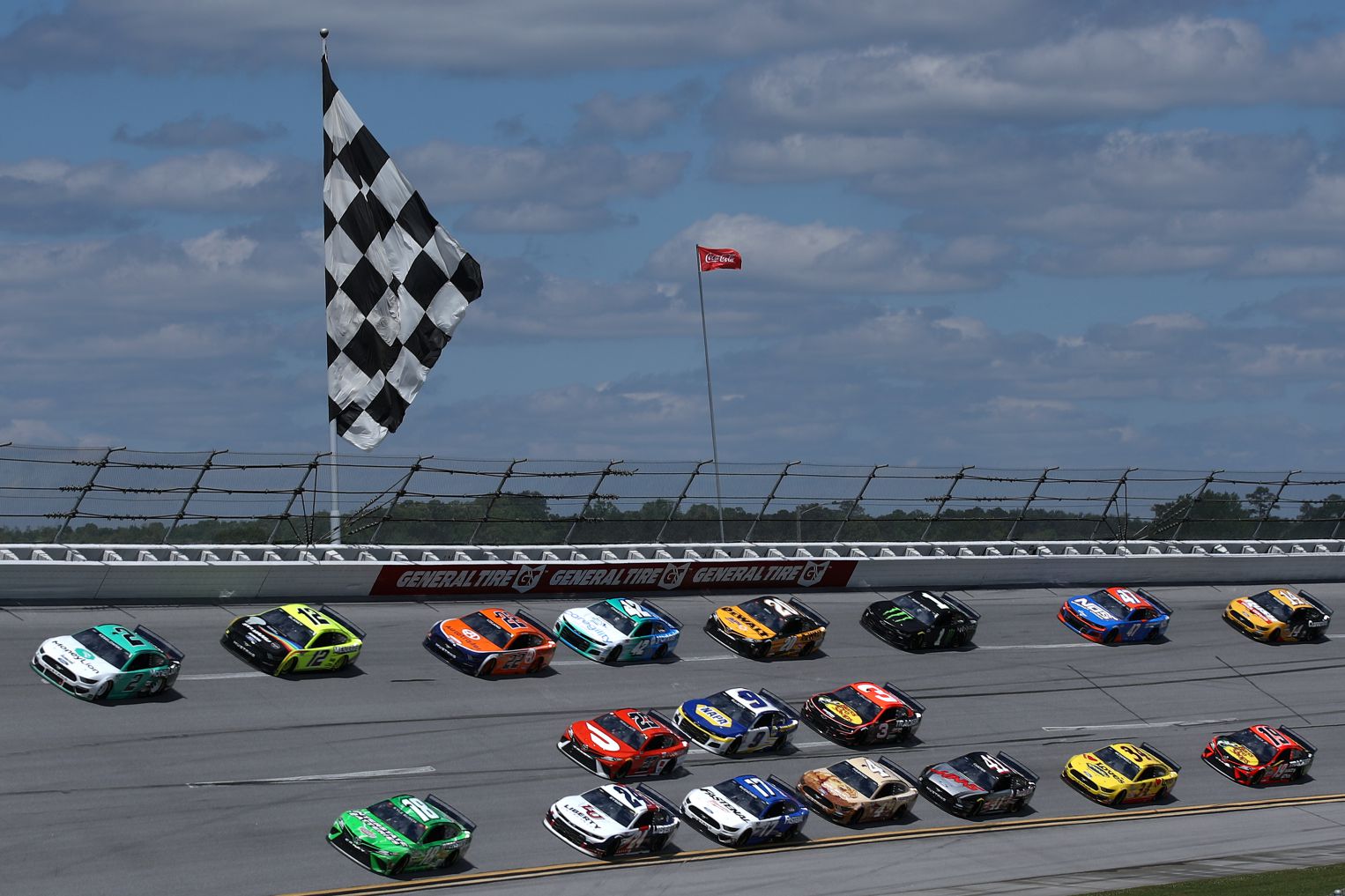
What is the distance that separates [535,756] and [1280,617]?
24.5 meters

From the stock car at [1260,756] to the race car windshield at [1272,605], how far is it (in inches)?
378

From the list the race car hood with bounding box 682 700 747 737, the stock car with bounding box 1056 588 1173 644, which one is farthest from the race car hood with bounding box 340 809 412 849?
the stock car with bounding box 1056 588 1173 644

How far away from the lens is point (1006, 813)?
117 feet

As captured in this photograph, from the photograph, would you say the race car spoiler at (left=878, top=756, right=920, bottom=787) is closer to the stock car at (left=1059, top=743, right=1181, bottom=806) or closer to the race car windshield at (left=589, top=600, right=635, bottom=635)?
the stock car at (left=1059, top=743, right=1181, bottom=806)

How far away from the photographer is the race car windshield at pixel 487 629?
38250 millimetres

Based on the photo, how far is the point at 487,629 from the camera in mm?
38469

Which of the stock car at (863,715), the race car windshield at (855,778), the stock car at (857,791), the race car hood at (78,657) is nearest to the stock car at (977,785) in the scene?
the stock car at (857,791)

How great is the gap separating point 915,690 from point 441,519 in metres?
12.3

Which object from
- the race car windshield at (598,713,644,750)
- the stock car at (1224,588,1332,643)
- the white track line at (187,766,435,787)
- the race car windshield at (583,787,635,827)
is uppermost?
the stock car at (1224,588,1332,643)

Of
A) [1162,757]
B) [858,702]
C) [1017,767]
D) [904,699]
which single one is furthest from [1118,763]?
[858,702]

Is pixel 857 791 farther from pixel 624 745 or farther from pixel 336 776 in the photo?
pixel 336 776

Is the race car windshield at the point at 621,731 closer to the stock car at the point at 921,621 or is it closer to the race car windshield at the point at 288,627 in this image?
the race car windshield at the point at 288,627

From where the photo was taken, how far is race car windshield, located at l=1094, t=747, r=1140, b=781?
37.4 m

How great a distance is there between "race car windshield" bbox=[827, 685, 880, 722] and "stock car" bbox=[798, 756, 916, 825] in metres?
2.70
